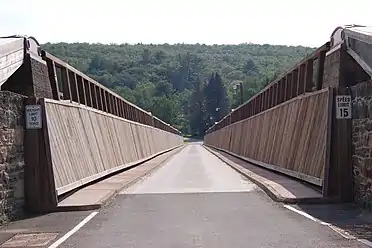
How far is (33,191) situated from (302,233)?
6.08 m

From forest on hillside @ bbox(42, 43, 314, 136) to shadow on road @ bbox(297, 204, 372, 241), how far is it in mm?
115684

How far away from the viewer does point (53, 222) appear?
12070 mm

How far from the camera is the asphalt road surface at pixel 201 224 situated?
31.2 ft

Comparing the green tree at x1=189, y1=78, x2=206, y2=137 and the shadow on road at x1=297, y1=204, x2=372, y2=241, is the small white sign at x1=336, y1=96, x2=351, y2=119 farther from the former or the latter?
the green tree at x1=189, y1=78, x2=206, y2=137

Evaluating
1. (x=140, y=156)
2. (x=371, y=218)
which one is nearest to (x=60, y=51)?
(x=140, y=156)

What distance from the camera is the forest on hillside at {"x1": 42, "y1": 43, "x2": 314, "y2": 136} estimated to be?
142m

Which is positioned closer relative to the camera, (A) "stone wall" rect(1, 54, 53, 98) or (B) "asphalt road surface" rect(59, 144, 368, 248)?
(B) "asphalt road surface" rect(59, 144, 368, 248)

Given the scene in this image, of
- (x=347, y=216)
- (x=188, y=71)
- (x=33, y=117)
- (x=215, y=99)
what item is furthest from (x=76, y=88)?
(x=188, y=71)

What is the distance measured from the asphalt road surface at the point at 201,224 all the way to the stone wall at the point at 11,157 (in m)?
1.67

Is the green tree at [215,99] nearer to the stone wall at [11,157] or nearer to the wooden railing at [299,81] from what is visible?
the wooden railing at [299,81]

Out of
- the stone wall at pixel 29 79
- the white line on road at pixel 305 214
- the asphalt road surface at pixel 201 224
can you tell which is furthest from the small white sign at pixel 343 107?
the stone wall at pixel 29 79

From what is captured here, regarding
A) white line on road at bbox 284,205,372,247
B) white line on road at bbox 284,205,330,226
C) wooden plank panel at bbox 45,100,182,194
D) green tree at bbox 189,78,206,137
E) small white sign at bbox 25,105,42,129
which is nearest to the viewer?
white line on road at bbox 284,205,372,247

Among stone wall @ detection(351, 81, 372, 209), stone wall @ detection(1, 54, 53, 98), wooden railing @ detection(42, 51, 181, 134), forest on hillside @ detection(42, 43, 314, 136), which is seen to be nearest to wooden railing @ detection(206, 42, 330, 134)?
stone wall @ detection(351, 81, 372, 209)

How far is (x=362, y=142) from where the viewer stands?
1313 centimetres
